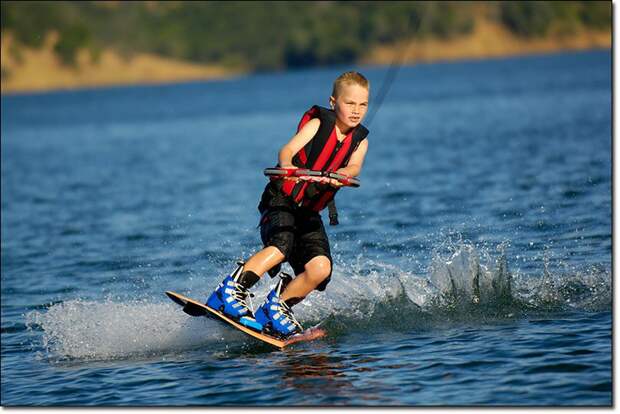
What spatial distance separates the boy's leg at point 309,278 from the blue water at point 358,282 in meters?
0.43

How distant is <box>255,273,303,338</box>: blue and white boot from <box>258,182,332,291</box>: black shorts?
178mm

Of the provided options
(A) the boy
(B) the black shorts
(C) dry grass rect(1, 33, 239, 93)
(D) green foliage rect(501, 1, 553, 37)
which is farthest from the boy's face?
(D) green foliage rect(501, 1, 553, 37)

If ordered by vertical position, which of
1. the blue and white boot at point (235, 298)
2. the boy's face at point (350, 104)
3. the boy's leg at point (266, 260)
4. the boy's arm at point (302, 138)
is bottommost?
the blue and white boot at point (235, 298)

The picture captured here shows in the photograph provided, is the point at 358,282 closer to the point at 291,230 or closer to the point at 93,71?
the point at 291,230

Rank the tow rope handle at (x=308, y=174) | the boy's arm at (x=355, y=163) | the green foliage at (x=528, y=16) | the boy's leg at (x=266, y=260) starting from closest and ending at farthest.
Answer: the tow rope handle at (x=308, y=174) < the boy's arm at (x=355, y=163) < the boy's leg at (x=266, y=260) < the green foliage at (x=528, y=16)

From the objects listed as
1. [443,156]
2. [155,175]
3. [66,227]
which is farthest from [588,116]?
[66,227]

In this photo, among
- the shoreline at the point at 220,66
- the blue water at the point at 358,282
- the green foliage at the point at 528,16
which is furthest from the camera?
the green foliage at the point at 528,16

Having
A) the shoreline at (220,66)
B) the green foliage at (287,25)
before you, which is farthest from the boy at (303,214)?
the green foliage at (287,25)

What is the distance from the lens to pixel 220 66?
117125 millimetres

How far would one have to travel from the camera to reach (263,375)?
7.66 m

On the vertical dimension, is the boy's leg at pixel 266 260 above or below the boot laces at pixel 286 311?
above

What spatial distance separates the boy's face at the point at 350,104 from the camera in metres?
7.67

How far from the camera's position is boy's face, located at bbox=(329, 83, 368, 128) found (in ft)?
25.2

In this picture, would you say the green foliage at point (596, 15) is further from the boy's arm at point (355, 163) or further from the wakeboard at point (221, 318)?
the wakeboard at point (221, 318)
